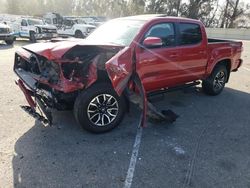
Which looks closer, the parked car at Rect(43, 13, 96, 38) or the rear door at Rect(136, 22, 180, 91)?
the rear door at Rect(136, 22, 180, 91)

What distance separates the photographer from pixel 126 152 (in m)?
3.91

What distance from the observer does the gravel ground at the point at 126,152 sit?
10.7 feet

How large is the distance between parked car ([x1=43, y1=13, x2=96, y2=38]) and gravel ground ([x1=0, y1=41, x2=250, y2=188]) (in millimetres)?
16101

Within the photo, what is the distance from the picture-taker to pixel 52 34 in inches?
782

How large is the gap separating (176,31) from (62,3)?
66.7m

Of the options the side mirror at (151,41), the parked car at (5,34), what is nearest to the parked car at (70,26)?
the parked car at (5,34)

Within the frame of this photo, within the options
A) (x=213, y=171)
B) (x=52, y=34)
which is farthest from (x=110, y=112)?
(x=52, y=34)

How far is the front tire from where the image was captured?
4.12 m

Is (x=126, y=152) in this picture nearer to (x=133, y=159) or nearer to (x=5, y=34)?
(x=133, y=159)

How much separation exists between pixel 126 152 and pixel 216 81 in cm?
394

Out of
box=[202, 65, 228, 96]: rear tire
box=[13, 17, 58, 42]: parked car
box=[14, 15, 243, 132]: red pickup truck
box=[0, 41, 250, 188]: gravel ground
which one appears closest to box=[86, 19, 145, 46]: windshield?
box=[14, 15, 243, 132]: red pickup truck

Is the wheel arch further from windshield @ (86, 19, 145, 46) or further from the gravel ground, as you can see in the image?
→ windshield @ (86, 19, 145, 46)

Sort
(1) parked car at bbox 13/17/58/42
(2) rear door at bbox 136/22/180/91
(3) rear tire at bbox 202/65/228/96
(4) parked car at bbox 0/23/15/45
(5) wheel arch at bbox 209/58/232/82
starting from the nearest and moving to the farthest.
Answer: (2) rear door at bbox 136/22/180/91 → (5) wheel arch at bbox 209/58/232/82 → (3) rear tire at bbox 202/65/228/96 → (4) parked car at bbox 0/23/15/45 → (1) parked car at bbox 13/17/58/42

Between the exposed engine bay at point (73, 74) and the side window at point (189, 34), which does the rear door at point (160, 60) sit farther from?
the exposed engine bay at point (73, 74)
